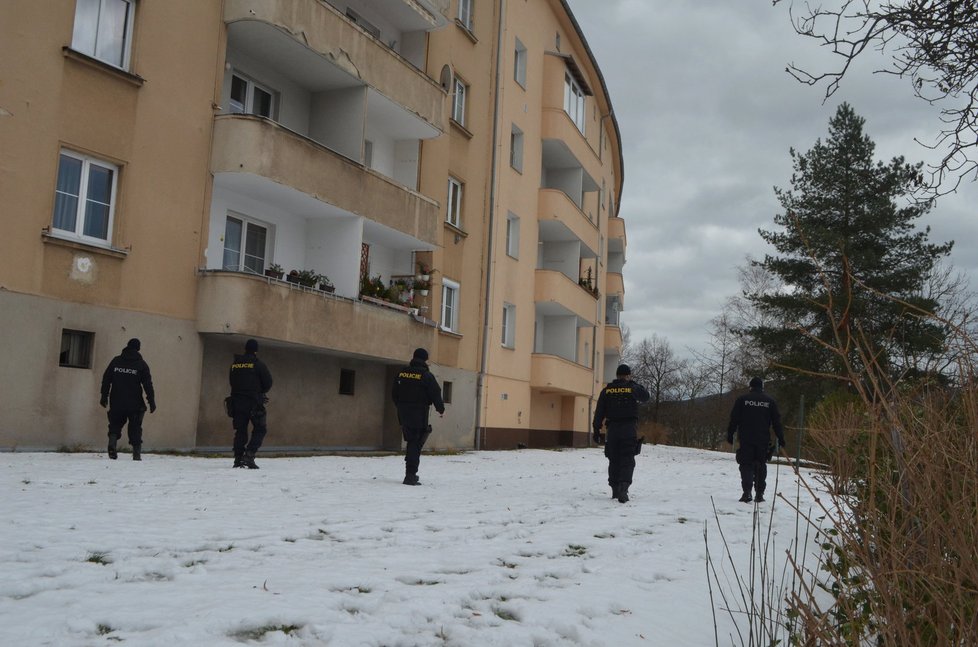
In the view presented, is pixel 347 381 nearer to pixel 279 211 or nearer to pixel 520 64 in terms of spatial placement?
pixel 279 211

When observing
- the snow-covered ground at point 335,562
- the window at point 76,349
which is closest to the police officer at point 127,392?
the snow-covered ground at point 335,562

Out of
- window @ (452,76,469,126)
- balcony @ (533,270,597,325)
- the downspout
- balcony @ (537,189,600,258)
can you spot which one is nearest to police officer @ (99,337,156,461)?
the downspout

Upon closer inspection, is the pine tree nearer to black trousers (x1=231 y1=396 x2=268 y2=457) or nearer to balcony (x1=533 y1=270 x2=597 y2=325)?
balcony (x1=533 y1=270 x2=597 y2=325)

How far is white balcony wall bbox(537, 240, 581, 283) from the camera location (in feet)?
121

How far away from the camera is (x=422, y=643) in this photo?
198 inches

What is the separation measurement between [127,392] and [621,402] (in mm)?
7593

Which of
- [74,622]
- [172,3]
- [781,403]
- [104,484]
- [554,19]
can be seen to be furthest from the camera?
[781,403]

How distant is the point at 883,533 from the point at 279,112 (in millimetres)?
19014

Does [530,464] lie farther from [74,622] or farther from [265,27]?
[74,622]

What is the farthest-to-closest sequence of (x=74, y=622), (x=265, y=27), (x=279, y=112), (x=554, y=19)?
→ 1. (x=554, y=19)
2. (x=279, y=112)
3. (x=265, y=27)
4. (x=74, y=622)

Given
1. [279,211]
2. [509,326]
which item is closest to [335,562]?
[279,211]

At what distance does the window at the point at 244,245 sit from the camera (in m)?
19.0

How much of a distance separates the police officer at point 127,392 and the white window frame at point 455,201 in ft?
45.7

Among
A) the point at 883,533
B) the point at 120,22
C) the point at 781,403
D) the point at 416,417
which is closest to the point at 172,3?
the point at 120,22
